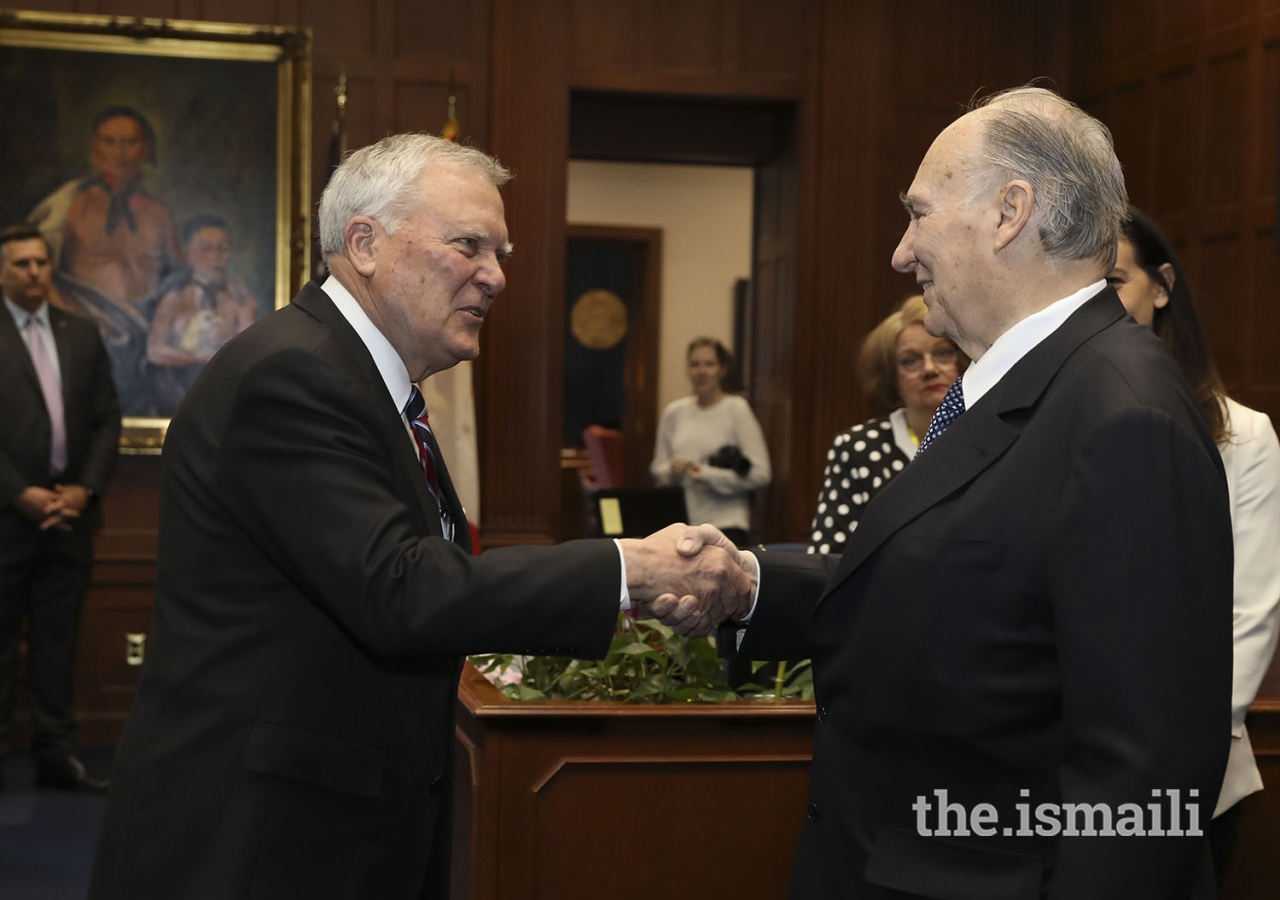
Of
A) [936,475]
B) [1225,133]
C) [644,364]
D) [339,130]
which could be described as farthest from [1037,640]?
[644,364]

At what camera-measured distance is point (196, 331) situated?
6.77 metres

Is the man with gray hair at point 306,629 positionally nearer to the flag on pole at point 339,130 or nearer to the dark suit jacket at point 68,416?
the dark suit jacket at point 68,416

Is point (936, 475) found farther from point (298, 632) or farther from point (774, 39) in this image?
point (774, 39)

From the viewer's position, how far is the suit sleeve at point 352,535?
5.93 ft

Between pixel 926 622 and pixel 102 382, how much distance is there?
5.10 meters

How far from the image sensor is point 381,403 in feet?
6.37

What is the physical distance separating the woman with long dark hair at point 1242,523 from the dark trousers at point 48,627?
457 centimetres

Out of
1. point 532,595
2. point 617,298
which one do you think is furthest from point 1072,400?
point 617,298

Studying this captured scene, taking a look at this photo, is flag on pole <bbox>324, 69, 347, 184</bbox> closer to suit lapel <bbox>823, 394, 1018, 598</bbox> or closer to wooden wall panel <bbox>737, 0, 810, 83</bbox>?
wooden wall panel <bbox>737, 0, 810, 83</bbox>

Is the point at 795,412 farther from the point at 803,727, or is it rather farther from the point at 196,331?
the point at 803,727

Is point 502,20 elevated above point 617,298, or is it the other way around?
point 502,20

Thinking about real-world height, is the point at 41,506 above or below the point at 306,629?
below

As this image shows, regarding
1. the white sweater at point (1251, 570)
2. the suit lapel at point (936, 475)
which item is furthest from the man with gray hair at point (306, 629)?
the white sweater at point (1251, 570)

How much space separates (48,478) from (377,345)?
13.8 ft
